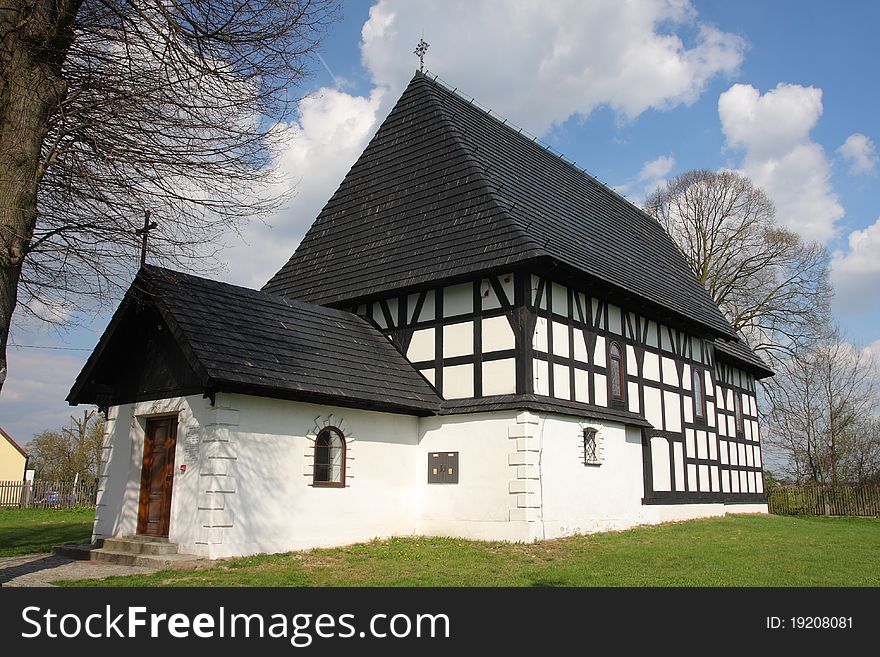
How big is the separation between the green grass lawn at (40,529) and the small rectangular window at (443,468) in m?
7.19

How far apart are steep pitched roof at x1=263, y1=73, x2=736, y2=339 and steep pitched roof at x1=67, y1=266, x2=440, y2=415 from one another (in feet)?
6.20

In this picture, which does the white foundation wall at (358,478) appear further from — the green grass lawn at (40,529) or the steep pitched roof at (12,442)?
the steep pitched roof at (12,442)

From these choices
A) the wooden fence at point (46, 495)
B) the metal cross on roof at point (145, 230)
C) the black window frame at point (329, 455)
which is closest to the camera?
the metal cross on roof at point (145, 230)

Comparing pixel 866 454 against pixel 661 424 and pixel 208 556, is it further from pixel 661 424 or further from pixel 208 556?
pixel 208 556

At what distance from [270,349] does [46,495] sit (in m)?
19.9

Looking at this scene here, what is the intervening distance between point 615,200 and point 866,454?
45.0ft

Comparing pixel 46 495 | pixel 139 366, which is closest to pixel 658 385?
pixel 139 366

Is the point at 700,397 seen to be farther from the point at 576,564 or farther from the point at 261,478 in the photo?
the point at 261,478

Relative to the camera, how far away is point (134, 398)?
47.3ft

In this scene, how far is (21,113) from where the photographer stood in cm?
807

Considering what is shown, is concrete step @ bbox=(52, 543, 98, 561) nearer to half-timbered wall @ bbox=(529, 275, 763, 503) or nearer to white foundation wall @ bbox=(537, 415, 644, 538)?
white foundation wall @ bbox=(537, 415, 644, 538)

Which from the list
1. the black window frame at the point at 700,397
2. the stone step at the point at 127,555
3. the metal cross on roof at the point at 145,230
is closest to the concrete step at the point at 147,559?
the stone step at the point at 127,555

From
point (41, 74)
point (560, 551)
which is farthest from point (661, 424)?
point (41, 74)

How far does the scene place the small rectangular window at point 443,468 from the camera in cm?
1572
